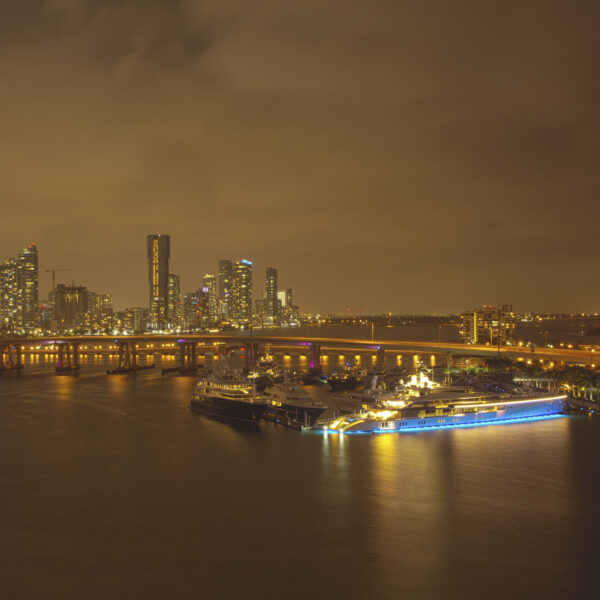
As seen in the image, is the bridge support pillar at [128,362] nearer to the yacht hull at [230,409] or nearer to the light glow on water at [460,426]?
the yacht hull at [230,409]

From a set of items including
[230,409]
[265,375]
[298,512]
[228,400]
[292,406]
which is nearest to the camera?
[298,512]

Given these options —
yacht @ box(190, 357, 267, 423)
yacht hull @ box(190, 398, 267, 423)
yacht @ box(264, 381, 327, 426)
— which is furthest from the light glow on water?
yacht @ box(190, 357, 267, 423)

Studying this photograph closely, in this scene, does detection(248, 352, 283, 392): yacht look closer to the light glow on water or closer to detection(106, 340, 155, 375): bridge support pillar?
the light glow on water

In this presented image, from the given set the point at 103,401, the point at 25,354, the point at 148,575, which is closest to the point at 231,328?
the point at 25,354

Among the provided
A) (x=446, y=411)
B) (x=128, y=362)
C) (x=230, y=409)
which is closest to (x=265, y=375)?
(x=230, y=409)

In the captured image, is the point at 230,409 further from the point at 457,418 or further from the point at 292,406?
the point at 457,418

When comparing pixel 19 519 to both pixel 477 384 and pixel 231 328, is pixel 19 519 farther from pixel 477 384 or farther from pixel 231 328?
pixel 231 328
